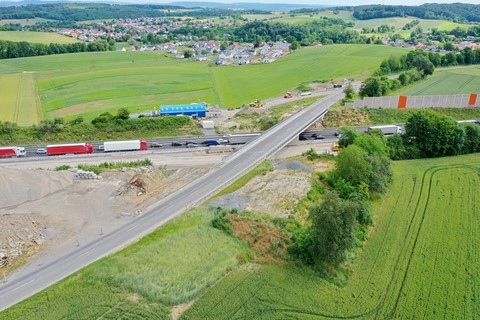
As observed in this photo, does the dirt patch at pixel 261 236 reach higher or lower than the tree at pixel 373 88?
lower

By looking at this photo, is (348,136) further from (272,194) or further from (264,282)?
(264,282)

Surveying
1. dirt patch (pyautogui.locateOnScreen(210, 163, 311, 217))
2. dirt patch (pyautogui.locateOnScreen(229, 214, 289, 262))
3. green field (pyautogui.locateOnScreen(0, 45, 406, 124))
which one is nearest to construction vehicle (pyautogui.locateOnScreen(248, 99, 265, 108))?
green field (pyautogui.locateOnScreen(0, 45, 406, 124))

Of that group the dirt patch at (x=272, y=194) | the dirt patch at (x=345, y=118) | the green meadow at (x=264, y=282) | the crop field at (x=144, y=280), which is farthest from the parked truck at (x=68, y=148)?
the dirt patch at (x=345, y=118)

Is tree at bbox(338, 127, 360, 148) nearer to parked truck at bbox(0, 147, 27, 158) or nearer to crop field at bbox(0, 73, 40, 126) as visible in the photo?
parked truck at bbox(0, 147, 27, 158)

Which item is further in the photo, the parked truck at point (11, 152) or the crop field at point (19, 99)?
the crop field at point (19, 99)

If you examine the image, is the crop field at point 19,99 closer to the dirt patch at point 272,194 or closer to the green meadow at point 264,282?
the dirt patch at point 272,194

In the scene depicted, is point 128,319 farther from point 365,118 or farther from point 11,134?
point 365,118
